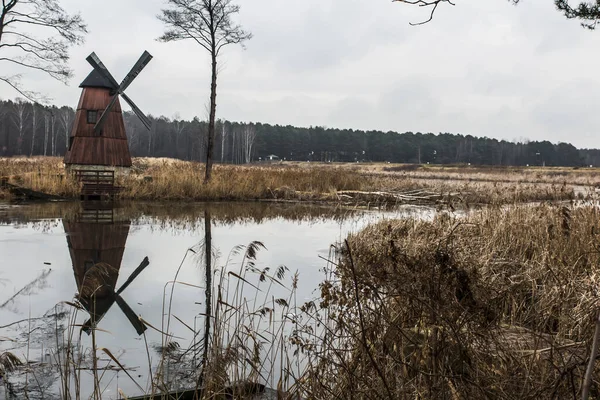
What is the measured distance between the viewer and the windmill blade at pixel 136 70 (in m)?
25.5

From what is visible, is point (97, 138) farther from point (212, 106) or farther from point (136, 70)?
point (212, 106)

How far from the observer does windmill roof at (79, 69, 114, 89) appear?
25.3 metres

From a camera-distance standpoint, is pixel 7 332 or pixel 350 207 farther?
pixel 350 207

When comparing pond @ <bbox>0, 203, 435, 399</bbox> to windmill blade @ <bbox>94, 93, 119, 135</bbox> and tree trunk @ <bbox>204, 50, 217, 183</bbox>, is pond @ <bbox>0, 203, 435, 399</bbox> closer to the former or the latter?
tree trunk @ <bbox>204, 50, 217, 183</bbox>

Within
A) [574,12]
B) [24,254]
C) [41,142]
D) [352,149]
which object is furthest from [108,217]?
[352,149]

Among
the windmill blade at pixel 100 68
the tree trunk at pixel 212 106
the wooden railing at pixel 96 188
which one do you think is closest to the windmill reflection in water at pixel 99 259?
the wooden railing at pixel 96 188

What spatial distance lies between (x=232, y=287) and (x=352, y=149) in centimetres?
9923

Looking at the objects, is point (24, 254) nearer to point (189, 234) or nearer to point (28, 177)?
point (189, 234)

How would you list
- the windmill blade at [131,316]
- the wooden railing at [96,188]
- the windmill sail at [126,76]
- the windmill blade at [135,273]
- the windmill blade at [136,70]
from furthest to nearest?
1. the windmill blade at [136,70]
2. the windmill sail at [126,76]
3. the wooden railing at [96,188]
4. the windmill blade at [135,273]
5. the windmill blade at [131,316]

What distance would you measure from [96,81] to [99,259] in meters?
18.6

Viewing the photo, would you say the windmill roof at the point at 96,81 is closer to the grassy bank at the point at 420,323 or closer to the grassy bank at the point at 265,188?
the grassy bank at the point at 265,188

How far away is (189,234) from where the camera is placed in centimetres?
1223

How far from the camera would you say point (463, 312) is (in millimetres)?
2844

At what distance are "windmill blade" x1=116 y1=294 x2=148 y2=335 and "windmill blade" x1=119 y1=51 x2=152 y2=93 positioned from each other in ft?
67.8
